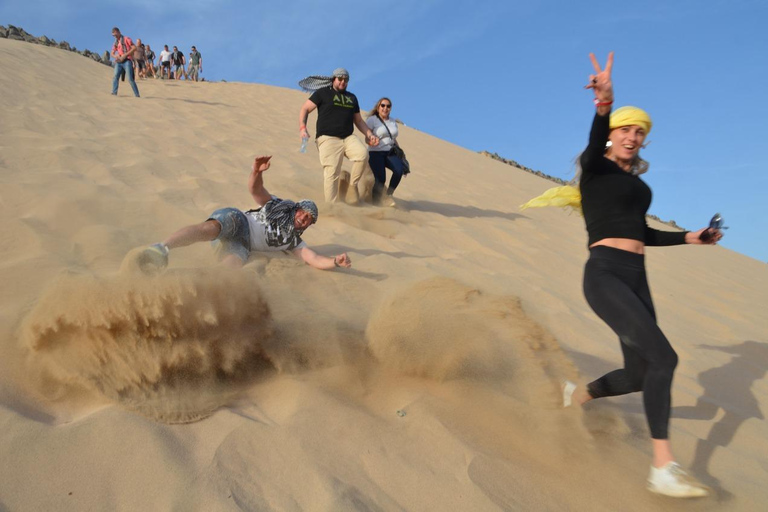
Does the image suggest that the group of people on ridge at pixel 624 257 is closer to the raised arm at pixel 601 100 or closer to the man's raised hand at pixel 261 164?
the raised arm at pixel 601 100

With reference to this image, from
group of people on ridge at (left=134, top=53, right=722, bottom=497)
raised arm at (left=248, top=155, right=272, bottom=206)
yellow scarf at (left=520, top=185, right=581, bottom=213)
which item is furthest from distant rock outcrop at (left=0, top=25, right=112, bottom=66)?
yellow scarf at (left=520, top=185, right=581, bottom=213)

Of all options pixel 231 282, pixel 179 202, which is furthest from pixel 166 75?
pixel 231 282

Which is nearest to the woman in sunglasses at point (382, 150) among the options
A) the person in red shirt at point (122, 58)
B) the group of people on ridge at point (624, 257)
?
the group of people on ridge at point (624, 257)

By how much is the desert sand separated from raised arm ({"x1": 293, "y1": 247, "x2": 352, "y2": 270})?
0.20 feet

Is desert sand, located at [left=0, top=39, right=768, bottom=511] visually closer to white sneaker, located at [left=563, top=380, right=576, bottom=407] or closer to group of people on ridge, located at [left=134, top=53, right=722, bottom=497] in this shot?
white sneaker, located at [left=563, top=380, right=576, bottom=407]

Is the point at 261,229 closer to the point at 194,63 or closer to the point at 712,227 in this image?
the point at 712,227

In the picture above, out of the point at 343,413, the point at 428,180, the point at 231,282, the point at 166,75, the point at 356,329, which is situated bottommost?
the point at 343,413

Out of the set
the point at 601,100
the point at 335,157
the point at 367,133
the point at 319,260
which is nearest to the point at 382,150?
the point at 367,133

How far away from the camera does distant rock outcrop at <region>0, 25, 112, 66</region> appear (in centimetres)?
1477

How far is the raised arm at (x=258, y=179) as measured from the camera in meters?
3.52

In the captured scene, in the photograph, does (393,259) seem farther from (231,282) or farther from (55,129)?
(55,129)

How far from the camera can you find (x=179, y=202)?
4.29 metres

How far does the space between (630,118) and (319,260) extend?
214 centimetres

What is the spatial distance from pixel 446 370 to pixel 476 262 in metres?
2.37
